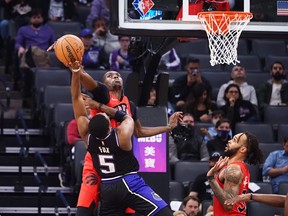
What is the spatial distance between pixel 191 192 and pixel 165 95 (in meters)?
1.47

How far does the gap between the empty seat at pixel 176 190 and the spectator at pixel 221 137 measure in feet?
3.70

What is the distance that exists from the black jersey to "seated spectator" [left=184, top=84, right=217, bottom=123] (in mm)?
5484

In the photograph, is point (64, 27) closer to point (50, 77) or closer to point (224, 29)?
point (50, 77)

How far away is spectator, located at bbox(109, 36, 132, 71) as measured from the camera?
1664cm

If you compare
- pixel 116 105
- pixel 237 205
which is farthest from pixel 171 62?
pixel 237 205

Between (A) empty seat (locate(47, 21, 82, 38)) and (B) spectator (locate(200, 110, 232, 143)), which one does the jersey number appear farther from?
(A) empty seat (locate(47, 21, 82, 38))

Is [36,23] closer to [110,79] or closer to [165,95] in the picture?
[165,95]

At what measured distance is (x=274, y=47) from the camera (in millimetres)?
18391

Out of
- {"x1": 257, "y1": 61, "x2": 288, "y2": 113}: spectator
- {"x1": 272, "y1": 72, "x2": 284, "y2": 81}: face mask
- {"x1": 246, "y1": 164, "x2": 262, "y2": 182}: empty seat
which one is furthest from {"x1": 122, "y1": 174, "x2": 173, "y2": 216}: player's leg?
{"x1": 272, "y1": 72, "x2": 284, "y2": 81}: face mask

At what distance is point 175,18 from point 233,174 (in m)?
2.10

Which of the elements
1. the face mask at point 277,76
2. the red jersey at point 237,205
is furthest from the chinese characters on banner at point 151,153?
the face mask at point 277,76

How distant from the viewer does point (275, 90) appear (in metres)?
16.0

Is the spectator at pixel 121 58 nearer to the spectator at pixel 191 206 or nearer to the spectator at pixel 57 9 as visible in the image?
the spectator at pixel 57 9

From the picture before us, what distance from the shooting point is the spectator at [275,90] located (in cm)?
1592
